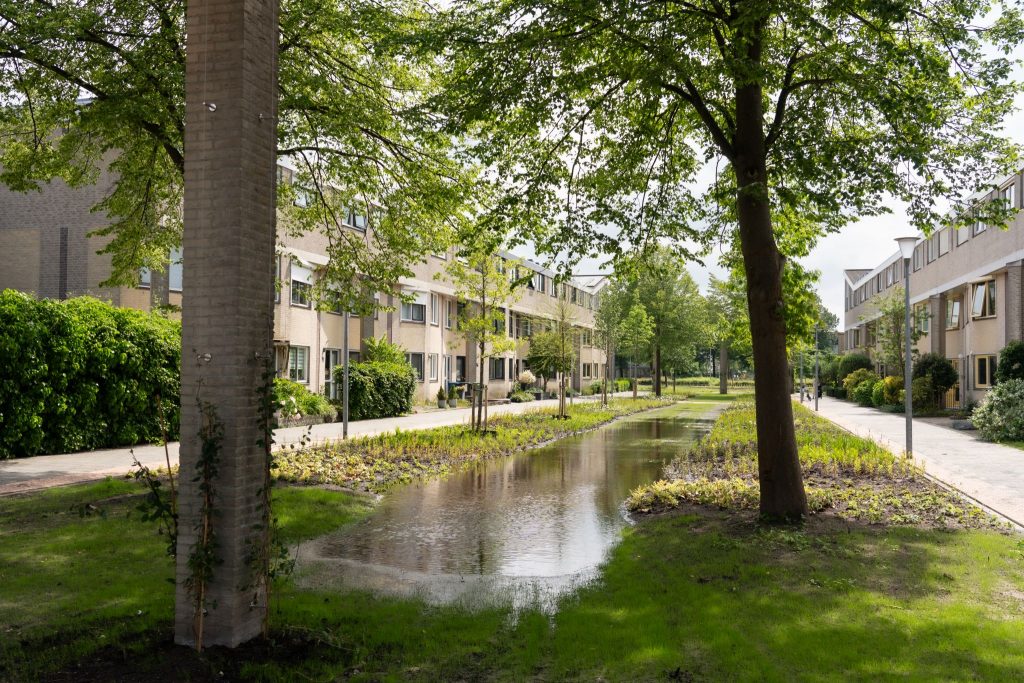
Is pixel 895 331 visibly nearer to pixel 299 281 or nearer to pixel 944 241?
pixel 944 241

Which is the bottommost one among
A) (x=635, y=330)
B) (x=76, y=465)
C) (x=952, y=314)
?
(x=76, y=465)

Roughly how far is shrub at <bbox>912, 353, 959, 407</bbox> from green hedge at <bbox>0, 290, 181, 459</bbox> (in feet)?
97.0

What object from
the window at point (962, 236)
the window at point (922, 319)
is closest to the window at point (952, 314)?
the window at point (922, 319)

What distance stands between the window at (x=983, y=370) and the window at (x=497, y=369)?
83.3 ft

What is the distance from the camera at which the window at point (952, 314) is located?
117ft

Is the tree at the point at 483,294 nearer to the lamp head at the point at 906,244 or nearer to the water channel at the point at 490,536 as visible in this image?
the water channel at the point at 490,536

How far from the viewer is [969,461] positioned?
15.4m

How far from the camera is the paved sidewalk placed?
11086 millimetres

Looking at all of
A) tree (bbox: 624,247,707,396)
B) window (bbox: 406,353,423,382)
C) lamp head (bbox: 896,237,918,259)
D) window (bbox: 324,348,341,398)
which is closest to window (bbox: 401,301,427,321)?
window (bbox: 406,353,423,382)

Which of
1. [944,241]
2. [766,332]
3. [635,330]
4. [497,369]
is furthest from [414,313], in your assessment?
[766,332]

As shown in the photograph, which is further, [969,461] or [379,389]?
[379,389]

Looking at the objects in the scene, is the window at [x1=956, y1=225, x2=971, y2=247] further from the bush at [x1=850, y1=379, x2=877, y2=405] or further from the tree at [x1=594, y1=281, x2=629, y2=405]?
the tree at [x1=594, y1=281, x2=629, y2=405]

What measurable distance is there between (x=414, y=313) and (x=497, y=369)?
11.1m

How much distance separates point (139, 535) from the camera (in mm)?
8500
